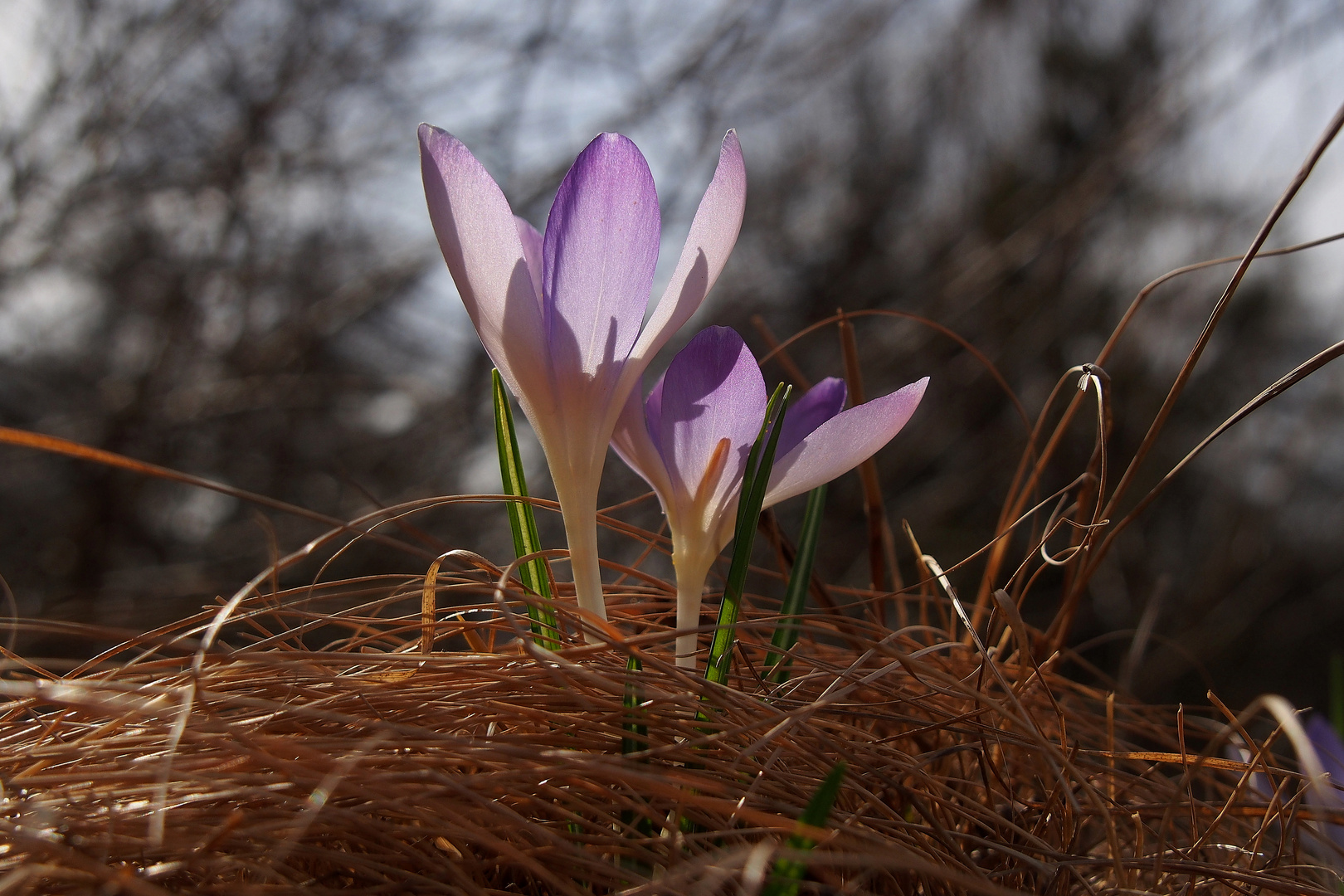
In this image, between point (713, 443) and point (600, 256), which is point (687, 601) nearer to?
point (713, 443)

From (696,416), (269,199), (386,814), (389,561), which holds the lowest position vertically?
(389,561)

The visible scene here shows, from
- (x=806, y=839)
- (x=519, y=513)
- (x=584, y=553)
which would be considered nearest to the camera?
(x=806, y=839)

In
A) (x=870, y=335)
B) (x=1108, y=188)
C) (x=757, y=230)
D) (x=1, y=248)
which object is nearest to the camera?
(x=1, y=248)

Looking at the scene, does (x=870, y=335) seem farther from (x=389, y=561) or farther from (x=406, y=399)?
(x=389, y=561)

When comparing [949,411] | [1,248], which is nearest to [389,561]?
[1,248]

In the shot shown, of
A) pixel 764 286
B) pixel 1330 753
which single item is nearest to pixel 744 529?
pixel 1330 753

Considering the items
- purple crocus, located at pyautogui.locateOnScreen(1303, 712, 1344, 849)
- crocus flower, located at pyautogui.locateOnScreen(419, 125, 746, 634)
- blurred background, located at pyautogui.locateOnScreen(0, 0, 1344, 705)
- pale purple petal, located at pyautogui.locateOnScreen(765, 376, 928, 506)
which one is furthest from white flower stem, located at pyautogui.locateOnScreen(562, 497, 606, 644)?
blurred background, located at pyautogui.locateOnScreen(0, 0, 1344, 705)

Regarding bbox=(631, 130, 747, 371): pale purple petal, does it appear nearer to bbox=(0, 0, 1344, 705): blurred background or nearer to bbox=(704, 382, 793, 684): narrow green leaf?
bbox=(704, 382, 793, 684): narrow green leaf
